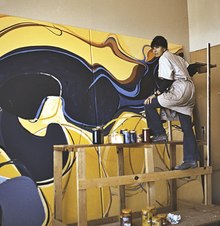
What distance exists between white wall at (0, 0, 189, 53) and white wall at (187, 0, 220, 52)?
0.08 m

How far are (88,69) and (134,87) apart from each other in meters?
0.59

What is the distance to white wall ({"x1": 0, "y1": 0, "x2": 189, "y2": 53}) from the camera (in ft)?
9.23

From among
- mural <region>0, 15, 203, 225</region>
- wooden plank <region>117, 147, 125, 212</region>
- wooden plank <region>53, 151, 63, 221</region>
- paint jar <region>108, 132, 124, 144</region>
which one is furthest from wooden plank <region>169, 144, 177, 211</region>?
wooden plank <region>53, 151, 63, 221</region>

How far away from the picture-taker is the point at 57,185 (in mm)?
2539

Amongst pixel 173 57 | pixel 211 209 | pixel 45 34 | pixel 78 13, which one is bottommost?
pixel 211 209

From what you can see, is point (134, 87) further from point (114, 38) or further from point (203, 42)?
point (203, 42)

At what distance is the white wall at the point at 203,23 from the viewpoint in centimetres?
371

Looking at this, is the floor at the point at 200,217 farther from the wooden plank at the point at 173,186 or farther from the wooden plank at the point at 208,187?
the wooden plank at the point at 173,186

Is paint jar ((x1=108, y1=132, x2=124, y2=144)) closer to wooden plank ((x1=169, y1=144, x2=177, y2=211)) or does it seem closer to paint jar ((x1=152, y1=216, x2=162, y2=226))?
paint jar ((x1=152, y1=216, x2=162, y2=226))

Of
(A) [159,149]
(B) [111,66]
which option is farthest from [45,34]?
(A) [159,149]

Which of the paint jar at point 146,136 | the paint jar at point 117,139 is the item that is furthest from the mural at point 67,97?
the paint jar at point 146,136

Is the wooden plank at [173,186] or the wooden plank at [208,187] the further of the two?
the wooden plank at [173,186]

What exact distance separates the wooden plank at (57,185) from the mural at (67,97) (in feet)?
0.52

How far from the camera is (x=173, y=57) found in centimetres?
264
